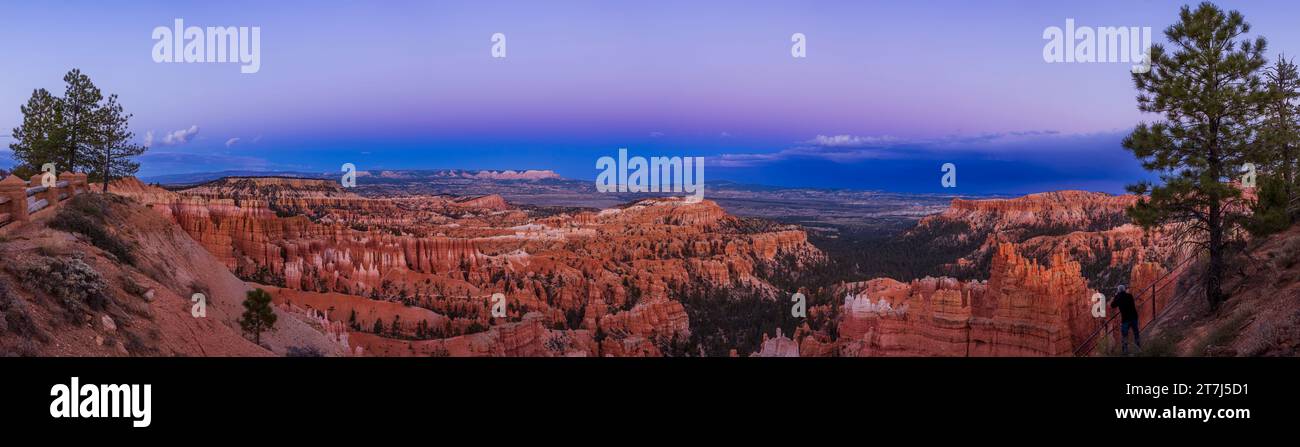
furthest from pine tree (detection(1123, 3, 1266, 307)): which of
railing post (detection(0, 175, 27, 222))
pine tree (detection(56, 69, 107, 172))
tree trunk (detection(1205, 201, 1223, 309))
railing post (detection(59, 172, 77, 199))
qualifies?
pine tree (detection(56, 69, 107, 172))

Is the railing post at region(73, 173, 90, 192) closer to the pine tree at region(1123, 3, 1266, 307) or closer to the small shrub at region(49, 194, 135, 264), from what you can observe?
the small shrub at region(49, 194, 135, 264)

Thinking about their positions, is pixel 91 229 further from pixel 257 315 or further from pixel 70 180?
pixel 70 180

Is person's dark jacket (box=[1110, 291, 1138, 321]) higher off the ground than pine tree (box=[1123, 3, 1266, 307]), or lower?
lower

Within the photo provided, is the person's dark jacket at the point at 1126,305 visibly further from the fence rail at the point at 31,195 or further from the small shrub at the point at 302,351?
the fence rail at the point at 31,195

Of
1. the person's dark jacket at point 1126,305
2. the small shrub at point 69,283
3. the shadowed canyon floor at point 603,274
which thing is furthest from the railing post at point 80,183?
the person's dark jacket at point 1126,305

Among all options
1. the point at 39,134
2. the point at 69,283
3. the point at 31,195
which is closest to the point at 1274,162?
the point at 69,283

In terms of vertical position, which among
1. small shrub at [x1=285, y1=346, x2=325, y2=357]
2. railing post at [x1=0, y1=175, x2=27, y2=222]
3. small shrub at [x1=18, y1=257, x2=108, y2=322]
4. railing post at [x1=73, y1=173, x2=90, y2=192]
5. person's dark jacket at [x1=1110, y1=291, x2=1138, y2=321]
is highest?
railing post at [x1=73, y1=173, x2=90, y2=192]
